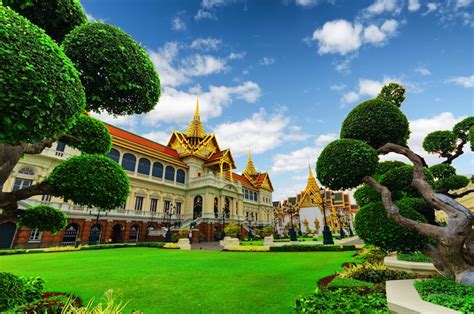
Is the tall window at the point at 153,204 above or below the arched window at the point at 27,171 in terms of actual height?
below

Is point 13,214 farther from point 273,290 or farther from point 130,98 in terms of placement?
point 273,290

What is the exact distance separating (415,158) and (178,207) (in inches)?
1192

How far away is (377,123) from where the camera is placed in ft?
20.9

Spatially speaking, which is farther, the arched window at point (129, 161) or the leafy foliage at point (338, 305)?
the arched window at point (129, 161)

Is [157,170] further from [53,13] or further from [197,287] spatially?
[53,13]

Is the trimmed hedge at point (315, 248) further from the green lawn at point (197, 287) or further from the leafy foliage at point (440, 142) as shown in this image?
the leafy foliage at point (440, 142)

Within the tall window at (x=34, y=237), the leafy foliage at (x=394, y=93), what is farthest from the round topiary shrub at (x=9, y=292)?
the tall window at (x=34, y=237)

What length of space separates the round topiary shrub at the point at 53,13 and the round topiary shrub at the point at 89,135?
190 cm

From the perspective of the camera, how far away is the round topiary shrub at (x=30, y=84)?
2.39 meters

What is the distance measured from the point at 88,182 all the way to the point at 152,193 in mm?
26210

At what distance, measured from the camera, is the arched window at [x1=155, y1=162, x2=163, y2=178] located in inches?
1195

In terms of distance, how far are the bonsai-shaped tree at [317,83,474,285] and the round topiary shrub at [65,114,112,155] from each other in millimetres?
5920

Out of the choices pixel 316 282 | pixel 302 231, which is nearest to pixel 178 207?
pixel 302 231

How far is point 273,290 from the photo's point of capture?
19.1 ft
